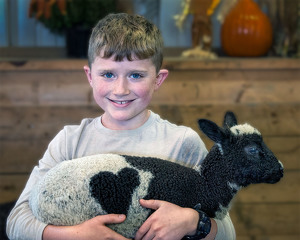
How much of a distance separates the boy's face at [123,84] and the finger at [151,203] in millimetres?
221

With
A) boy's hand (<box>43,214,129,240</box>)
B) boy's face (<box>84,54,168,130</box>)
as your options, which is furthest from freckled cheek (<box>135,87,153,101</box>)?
boy's hand (<box>43,214,129,240</box>)

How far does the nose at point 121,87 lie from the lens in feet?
3.21

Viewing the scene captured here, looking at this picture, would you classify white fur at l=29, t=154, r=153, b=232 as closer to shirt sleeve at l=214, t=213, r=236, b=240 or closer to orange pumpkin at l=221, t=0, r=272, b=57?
shirt sleeve at l=214, t=213, r=236, b=240

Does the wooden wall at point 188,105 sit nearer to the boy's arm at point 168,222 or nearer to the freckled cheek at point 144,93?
the freckled cheek at point 144,93

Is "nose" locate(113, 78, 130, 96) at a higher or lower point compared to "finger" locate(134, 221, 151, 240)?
higher

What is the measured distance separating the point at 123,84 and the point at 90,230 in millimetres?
294

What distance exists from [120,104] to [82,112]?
99cm

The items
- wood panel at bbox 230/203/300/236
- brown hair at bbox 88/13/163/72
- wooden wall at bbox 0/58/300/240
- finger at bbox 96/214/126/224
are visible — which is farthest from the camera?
wood panel at bbox 230/203/300/236

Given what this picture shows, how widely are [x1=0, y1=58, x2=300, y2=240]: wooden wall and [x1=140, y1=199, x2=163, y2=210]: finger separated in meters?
1.12

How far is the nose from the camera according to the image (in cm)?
98

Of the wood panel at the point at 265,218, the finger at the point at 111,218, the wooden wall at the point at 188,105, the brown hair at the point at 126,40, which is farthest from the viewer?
the wood panel at the point at 265,218

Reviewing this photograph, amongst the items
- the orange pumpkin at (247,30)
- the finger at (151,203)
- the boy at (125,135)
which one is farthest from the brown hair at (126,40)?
the orange pumpkin at (247,30)

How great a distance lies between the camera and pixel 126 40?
984mm

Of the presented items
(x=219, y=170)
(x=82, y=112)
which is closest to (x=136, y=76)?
(x=219, y=170)
